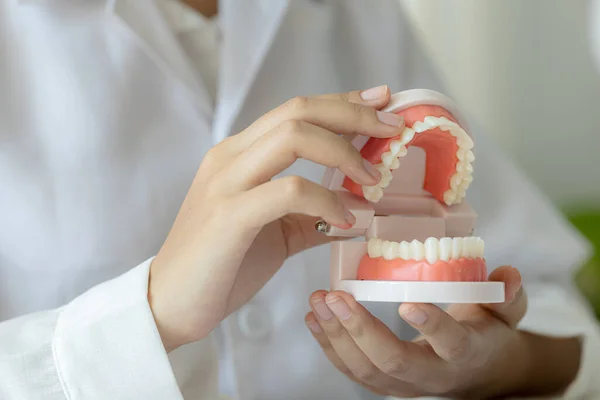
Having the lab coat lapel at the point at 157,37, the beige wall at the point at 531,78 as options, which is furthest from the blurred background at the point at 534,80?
the lab coat lapel at the point at 157,37

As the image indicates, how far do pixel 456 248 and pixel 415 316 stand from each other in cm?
7

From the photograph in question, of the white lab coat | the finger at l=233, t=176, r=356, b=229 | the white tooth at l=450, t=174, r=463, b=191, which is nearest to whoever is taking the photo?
the finger at l=233, t=176, r=356, b=229

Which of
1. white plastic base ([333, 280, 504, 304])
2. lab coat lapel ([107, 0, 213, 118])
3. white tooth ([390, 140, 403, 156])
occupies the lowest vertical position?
white plastic base ([333, 280, 504, 304])

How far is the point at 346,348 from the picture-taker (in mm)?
685

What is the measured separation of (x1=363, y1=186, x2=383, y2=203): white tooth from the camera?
64 cm

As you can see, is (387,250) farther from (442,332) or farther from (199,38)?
(199,38)

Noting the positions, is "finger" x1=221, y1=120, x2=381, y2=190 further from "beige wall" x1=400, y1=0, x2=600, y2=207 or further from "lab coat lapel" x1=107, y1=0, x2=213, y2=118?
"beige wall" x1=400, y1=0, x2=600, y2=207

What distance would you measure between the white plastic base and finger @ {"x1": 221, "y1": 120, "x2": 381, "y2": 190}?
10cm

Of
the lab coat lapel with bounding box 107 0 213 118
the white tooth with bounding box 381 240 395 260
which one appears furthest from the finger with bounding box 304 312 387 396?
the lab coat lapel with bounding box 107 0 213 118

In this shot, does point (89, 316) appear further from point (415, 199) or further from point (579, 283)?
point (579, 283)

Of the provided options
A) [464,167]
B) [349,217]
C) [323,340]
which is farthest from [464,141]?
[323,340]

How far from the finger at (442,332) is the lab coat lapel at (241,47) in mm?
397

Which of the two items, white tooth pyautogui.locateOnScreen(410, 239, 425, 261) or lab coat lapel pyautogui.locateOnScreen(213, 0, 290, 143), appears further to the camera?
lab coat lapel pyautogui.locateOnScreen(213, 0, 290, 143)

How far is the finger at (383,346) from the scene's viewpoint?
2.02 feet
